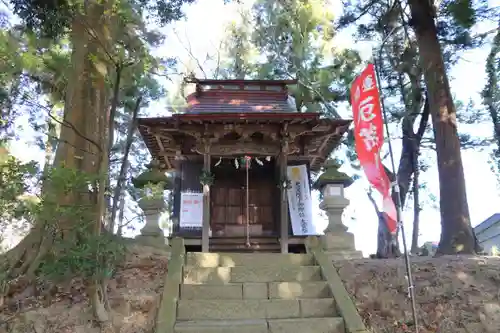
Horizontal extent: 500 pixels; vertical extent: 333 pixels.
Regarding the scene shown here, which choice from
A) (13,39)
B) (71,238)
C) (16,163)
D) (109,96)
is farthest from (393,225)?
(13,39)

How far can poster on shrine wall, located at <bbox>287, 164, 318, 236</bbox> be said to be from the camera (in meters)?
10.3

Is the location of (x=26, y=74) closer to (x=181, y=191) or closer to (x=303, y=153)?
(x=181, y=191)

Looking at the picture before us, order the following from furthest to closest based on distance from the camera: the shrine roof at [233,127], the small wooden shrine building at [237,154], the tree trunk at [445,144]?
the small wooden shrine building at [237,154] < the shrine roof at [233,127] < the tree trunk at [445,144]

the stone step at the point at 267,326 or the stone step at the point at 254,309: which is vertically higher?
the stone step at the point at 254,309

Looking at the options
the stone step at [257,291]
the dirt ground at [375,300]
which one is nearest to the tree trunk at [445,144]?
the dirt ground at [375,300]

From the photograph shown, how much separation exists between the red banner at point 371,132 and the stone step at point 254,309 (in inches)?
57.0

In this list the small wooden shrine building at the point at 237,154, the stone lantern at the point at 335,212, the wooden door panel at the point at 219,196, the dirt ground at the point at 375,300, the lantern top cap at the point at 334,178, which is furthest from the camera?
the wooden door panel at the point at 219,196

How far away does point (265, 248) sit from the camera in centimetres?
1001

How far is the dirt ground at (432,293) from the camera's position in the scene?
5.54 meters

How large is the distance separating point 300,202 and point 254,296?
16.4 ft

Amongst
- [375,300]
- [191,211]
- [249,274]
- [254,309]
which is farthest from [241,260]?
[191,211]

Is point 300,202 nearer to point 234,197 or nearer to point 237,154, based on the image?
point 234,197

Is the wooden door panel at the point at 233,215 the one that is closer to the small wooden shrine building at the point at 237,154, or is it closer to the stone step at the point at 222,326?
the small wooden shrine building at the point at 237,154

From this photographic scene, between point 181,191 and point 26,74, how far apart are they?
4371 millimetres
